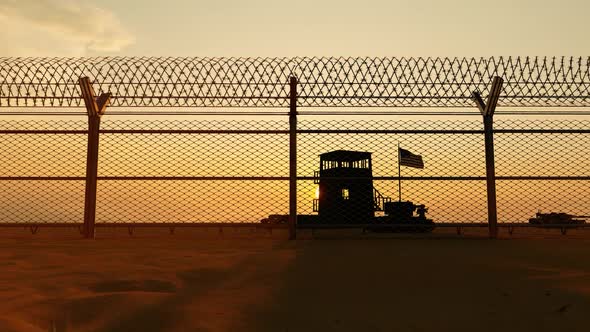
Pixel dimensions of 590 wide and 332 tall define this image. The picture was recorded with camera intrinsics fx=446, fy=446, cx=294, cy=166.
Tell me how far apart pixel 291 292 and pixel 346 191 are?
12.6 meters

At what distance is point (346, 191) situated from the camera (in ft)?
50.0

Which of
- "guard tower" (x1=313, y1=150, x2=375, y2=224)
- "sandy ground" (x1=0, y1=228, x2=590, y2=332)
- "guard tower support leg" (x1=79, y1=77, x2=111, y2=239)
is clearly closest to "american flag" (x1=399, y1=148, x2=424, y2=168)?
"guard tower" (x1=313, y1=150, x2=375, y2=224)

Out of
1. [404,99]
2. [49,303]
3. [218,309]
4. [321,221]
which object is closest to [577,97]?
[404,99]

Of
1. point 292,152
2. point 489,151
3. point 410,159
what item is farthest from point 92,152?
point 410,159

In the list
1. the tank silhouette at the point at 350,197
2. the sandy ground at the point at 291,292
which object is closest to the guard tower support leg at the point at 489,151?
the sandy ground at the point at 291,292

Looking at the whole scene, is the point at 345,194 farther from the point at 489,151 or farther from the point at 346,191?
the point at 489,151

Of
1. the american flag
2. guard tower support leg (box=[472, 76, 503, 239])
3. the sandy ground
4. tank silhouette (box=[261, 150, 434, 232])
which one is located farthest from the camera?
tank silhouette (box=[261, 150, 434, 232])

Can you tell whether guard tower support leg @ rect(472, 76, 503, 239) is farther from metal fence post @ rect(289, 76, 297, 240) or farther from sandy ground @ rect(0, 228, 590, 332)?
metal fence post @ rect(289, 76, 297, 240)

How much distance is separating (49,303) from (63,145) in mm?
4628

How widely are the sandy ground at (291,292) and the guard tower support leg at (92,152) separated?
179 cm

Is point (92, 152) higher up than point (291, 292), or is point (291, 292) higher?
point (92, 152)

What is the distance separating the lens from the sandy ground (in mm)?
2193

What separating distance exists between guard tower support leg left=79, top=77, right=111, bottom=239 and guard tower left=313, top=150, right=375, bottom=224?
878cm

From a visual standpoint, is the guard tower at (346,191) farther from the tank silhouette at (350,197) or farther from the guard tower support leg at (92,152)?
the guard tower support leg at (92,152)
